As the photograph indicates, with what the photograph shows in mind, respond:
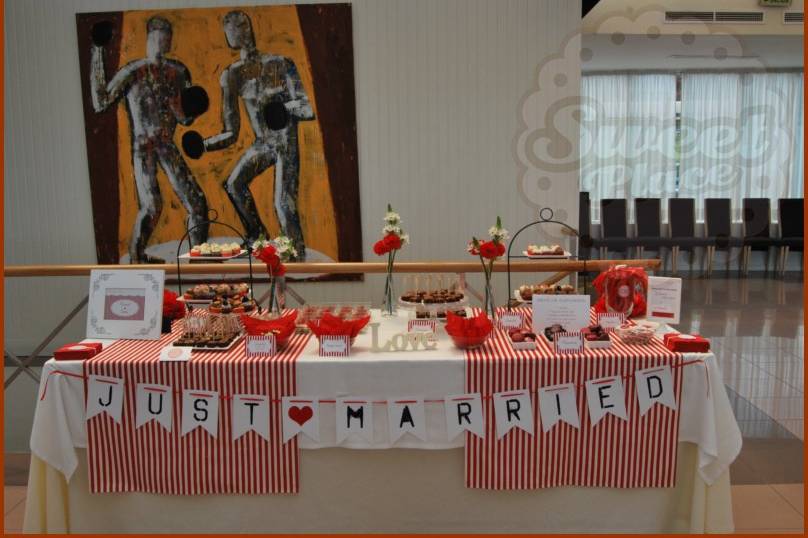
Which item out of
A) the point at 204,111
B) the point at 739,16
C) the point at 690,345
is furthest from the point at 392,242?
the point at 739,16

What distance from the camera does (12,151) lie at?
5.01 metres

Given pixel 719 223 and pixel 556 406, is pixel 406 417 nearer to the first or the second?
pixel 556 406

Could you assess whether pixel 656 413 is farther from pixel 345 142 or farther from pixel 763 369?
pixel 345 142

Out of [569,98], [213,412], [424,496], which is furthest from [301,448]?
[569,98]

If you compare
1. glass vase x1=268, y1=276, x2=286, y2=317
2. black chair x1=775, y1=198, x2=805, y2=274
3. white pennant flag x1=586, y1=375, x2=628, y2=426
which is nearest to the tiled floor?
black chair x1=775, y1=198, x2=805, y2=274

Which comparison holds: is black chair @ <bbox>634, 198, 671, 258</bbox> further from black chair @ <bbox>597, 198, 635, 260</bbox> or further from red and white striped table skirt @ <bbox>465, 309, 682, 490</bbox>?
red and white striped table skirt @ <bbox>465, 309, 682, 490</bbox>

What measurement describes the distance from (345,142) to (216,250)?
4.85 feet

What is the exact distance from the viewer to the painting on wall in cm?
479

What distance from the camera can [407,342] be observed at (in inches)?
87.0

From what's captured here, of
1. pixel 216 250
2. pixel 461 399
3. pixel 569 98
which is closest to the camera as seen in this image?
pixel 461 399

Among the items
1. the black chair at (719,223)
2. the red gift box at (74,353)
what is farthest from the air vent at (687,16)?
the red gift box at (74,353)

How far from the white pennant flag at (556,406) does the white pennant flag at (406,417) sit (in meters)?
0.40

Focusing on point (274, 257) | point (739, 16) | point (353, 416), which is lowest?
point (353, 416)

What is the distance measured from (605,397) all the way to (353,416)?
85cm
